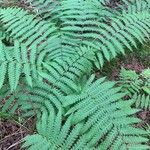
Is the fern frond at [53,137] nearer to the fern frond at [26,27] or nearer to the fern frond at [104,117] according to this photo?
the fern frond at [104,117]

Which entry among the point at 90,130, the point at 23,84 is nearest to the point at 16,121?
the point at 23,84

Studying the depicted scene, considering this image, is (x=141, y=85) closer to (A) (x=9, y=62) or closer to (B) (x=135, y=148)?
(B) (x=135, y=148)

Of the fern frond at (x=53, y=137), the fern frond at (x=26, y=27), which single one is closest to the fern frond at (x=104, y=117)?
the fern frond at (x=53, y=137)

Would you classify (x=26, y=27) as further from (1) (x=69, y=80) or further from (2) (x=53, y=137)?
(2) (x=53, y=137)

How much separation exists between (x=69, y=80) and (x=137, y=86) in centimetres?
87

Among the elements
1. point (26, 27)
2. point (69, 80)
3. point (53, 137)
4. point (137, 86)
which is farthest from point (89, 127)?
point (26, 27)

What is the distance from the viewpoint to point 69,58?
3885 millimetres

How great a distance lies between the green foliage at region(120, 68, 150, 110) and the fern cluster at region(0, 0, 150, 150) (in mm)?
23

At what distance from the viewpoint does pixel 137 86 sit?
3969 millimetres

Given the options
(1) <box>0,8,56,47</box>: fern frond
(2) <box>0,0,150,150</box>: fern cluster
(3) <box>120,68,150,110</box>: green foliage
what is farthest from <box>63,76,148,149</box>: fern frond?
(1) <box>0,8,56,47</box>: fern frond

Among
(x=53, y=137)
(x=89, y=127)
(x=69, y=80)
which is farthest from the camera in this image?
(x=69, y=80)

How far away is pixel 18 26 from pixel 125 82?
1.47 meters

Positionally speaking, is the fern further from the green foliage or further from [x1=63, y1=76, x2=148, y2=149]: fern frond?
the green foliage

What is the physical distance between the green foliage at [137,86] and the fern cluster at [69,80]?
0.9 inches
